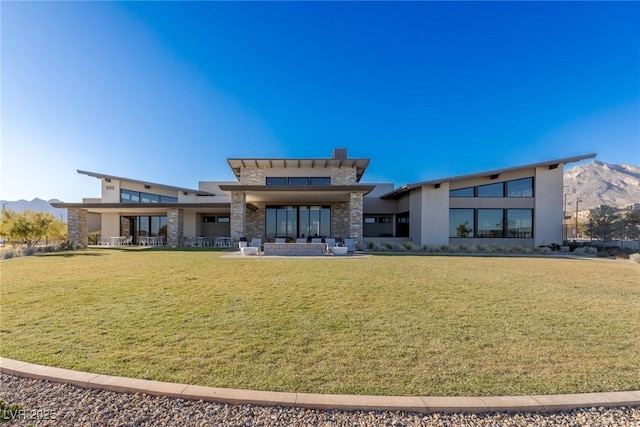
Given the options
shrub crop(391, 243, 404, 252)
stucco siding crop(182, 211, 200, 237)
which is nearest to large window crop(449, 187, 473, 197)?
shrub crop(391, 243, 404, 252)

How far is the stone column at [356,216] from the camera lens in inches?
671

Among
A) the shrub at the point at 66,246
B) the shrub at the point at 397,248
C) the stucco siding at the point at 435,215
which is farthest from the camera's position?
the stucco siding at the point at 435,215

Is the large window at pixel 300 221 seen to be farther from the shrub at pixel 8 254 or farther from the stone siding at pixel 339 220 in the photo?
the shrub at pixel 8 254

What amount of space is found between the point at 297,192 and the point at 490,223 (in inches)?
573

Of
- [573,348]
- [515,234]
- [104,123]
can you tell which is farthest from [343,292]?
[515,234]

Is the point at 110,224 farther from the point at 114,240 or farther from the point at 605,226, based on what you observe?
the point at 605,226

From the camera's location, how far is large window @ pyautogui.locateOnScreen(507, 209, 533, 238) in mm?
19688

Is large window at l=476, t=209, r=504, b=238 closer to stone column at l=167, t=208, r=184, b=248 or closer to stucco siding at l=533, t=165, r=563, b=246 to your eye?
stucco siding at l=533, t=165, r=563, b=246

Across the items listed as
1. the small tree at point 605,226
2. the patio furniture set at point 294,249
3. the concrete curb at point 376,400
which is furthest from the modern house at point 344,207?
the concrete curb at point 376,400

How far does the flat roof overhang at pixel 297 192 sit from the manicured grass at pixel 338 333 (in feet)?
29.8

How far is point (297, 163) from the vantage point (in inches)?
811

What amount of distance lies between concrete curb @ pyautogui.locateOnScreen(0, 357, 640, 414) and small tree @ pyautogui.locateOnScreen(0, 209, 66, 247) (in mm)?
22541

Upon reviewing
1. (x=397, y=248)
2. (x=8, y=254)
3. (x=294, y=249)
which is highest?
(x=294, y=249)

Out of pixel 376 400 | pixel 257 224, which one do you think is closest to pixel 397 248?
pixel 257 224
